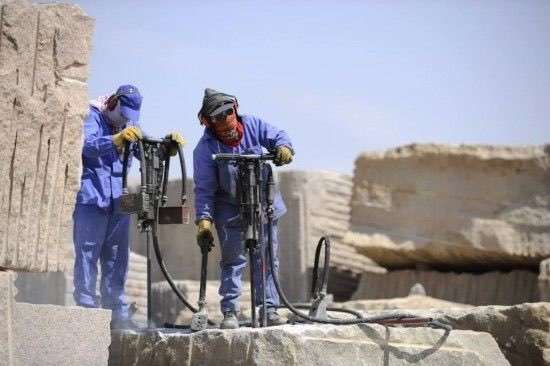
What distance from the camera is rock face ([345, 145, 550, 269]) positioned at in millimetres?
13539

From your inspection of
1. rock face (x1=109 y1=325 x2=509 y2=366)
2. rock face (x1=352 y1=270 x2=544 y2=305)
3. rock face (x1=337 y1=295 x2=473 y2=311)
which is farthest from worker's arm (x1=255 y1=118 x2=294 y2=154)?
rock face (x1=352 y1=270 x2=544 y2=305)

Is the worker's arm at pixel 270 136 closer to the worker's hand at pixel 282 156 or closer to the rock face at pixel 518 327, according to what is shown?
the worker's hand at pixel 282 156

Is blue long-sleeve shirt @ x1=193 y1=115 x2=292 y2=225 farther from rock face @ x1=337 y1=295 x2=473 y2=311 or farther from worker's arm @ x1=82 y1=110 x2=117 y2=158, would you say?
rock face @ x1=337 y1=295 x2=473 y2=311

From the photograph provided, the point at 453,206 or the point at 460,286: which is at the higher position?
the point at 453,206

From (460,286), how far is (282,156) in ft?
23.3

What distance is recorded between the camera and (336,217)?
1641 cm

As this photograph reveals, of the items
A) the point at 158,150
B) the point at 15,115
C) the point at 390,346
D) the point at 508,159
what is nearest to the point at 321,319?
the point at 390,346

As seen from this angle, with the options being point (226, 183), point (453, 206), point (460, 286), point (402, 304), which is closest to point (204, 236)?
point (226, 183)

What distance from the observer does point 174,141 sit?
284 inches

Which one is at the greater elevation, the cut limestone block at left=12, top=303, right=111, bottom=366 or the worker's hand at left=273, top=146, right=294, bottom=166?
the worker's hand at left=273, top=146, right=294, bottom=166

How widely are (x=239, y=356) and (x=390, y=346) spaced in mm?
916

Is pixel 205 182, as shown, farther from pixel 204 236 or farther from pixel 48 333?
pixel 48 333

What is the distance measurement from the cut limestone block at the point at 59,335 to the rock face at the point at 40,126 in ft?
0.81

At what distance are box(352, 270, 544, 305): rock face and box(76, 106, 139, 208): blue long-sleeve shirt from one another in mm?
6283
